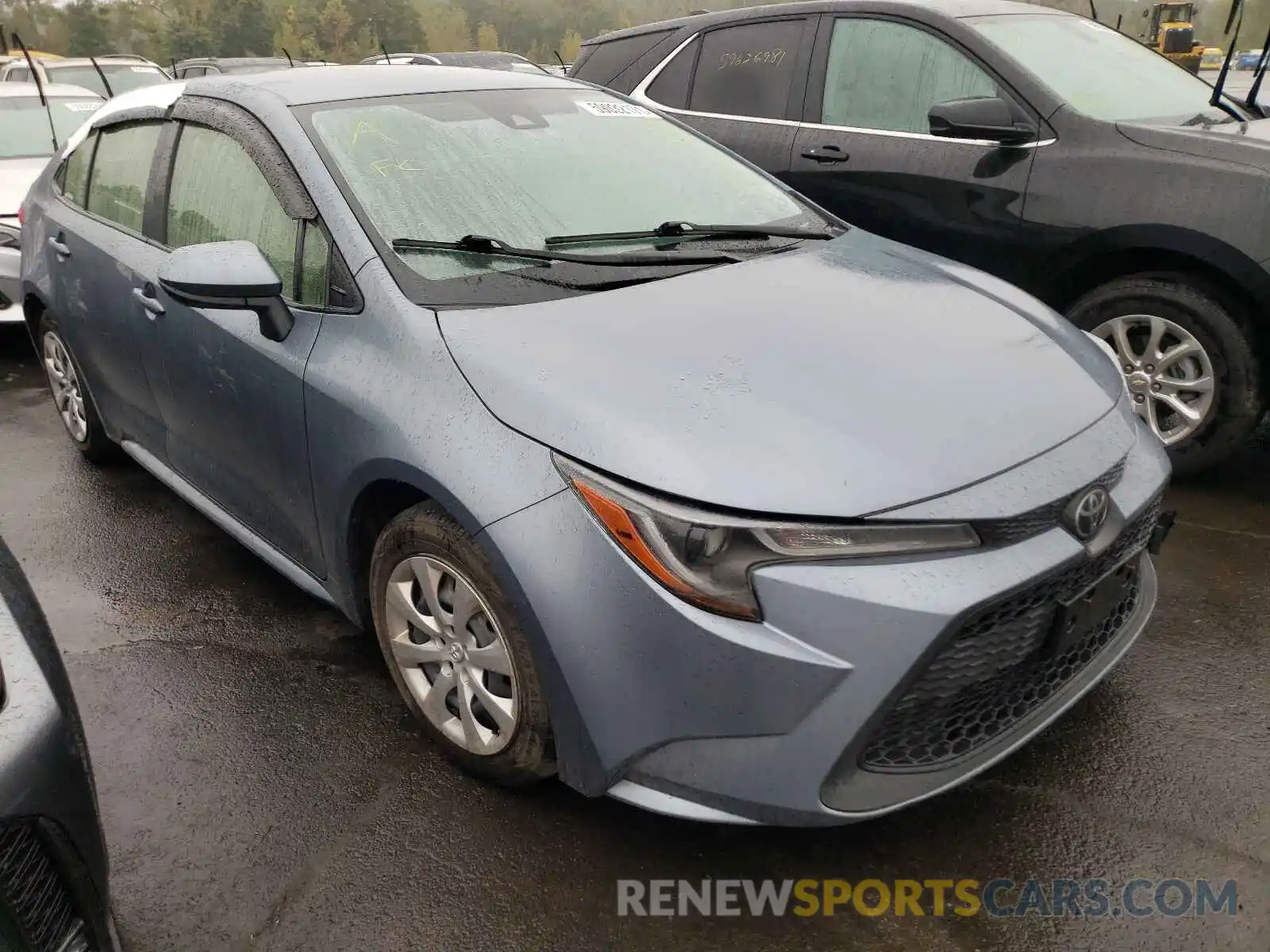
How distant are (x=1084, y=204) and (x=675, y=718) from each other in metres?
2.89

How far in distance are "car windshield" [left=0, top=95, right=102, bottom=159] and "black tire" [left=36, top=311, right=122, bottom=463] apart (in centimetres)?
376

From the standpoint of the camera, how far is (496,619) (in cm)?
204

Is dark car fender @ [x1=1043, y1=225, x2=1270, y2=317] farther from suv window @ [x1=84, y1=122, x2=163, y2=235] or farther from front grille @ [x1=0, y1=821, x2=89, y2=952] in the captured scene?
front grille @ [x1=0, y1=821, x2=89, y2=952]

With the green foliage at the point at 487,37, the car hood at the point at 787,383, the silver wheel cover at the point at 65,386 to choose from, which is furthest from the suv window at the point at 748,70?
the green foliage at the point at 487,37

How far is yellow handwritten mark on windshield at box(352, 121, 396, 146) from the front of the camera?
267cm

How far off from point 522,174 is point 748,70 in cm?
250

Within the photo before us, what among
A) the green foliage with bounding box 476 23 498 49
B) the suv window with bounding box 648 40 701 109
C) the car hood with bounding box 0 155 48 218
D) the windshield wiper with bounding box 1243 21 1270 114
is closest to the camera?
the windshield wiper with bounding box 1243 21 1270 114

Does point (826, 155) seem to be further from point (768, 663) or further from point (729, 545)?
point (768, 663)

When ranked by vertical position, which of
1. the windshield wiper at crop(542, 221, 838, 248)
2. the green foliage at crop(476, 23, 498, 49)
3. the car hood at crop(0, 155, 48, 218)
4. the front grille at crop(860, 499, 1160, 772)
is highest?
the windshield wiper at crop(542, 221, 838, 248)

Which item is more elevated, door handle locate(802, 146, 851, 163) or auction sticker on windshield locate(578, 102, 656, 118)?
auction sticker on windshield locate(578, 102, 656, 118)

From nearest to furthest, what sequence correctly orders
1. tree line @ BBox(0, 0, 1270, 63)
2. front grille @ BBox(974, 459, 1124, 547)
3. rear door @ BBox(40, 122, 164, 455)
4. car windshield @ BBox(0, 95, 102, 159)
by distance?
1. front grille @ BBox(974, 459, 1124, 547)
2. rear door @ BBox(40, 122, 164, 455)
3. car windshield @ BBox(0, 95, 102, 159)
4. tree line @ BBox(0, 0, 1270, 63)

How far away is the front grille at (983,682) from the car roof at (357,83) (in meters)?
2.20

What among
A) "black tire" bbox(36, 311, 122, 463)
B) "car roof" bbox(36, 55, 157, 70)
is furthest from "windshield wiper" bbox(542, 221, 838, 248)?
"car roof" bbox(36, 55, 157, 70)

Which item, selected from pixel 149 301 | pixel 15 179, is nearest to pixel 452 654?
pixel 149 301
